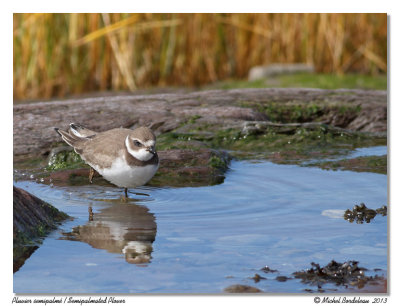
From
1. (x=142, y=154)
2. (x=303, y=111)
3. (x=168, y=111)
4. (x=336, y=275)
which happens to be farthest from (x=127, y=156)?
(x=303, y=111)

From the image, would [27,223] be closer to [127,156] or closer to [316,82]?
[127,156]

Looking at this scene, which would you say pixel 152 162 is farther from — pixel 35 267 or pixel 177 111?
pixel 177 111

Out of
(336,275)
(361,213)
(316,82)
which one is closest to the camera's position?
(336,275)

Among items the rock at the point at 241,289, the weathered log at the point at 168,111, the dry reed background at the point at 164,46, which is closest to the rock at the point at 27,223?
the rock at the point at 241,289

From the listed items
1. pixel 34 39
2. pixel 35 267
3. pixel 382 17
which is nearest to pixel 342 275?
pixel 35 267

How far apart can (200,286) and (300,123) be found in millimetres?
4905

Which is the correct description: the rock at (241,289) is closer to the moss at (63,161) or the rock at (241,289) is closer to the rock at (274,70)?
the moss at (63,161)

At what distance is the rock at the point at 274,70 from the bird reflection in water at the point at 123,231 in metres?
7.18

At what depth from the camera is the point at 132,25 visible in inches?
366

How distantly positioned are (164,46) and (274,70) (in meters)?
3.19

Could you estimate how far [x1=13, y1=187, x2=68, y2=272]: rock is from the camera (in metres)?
4.22

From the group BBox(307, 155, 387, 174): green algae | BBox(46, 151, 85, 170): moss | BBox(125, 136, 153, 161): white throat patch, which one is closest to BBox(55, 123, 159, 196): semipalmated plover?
BBox(125, 136, 153, 161): white throat patch

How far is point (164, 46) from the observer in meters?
10.0

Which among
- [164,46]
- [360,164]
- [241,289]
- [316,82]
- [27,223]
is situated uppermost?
[164,46]
